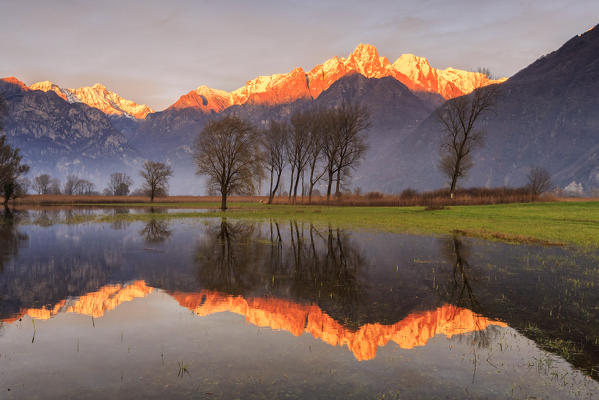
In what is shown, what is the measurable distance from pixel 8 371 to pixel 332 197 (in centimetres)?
7542

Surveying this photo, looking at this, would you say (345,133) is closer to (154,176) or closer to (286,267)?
(286,267)

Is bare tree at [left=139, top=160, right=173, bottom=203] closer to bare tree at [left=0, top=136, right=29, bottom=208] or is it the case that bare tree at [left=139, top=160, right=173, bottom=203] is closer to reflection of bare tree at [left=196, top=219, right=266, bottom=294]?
bare tree at [left=0, top=136, right=29, bottom=208]

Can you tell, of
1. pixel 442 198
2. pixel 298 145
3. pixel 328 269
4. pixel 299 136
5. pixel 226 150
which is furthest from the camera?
pixel 298 145

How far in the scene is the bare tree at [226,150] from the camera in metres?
56.7

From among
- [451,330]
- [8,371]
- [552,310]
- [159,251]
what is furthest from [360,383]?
[159,251]

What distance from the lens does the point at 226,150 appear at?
5728cm

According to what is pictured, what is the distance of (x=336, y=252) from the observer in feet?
63.2

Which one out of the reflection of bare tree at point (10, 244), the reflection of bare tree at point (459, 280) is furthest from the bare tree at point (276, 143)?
the reflection of bare tree at point (459, 280)

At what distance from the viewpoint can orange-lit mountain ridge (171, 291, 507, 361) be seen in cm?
781

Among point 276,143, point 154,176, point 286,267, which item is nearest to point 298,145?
point 276,143

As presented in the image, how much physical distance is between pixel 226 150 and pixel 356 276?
4649 centimetres

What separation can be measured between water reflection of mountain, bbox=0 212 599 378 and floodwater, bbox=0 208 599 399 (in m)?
0.08

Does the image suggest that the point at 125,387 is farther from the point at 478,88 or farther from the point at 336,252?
the point at 478,88

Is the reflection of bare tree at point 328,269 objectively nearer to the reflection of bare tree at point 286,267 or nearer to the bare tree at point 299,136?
the reflection of bare tree at point 286,267
